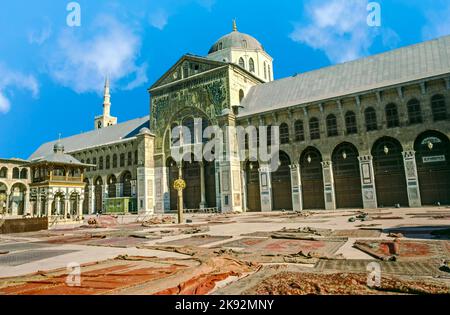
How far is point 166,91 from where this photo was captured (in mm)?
34094

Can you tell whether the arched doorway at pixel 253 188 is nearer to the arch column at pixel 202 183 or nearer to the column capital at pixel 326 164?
the arch column at pixel 202 183

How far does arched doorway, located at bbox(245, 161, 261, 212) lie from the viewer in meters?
27.9

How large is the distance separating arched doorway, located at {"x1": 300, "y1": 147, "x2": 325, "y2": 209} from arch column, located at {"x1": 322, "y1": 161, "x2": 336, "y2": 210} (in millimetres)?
567

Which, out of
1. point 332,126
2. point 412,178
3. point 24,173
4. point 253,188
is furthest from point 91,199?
point 412,178

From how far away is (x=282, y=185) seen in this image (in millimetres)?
26812

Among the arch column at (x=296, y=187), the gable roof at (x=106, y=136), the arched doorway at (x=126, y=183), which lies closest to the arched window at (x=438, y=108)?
the arch column at (x=296, y=187)

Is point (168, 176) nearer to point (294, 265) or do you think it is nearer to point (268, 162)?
point (268, 162)

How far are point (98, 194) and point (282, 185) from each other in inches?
1062

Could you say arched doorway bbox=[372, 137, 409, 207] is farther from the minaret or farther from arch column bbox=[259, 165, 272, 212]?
the minaret

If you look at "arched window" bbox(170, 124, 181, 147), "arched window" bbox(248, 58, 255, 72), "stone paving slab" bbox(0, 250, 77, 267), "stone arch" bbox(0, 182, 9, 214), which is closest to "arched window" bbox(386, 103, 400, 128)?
"arched window" bbox(170, 124, 181, 147)

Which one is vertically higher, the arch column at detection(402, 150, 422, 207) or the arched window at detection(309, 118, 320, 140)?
the arched window at detection(309, 118, 320, 140)

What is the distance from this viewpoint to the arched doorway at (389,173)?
22.3 m

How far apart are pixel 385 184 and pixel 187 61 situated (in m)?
22.9
